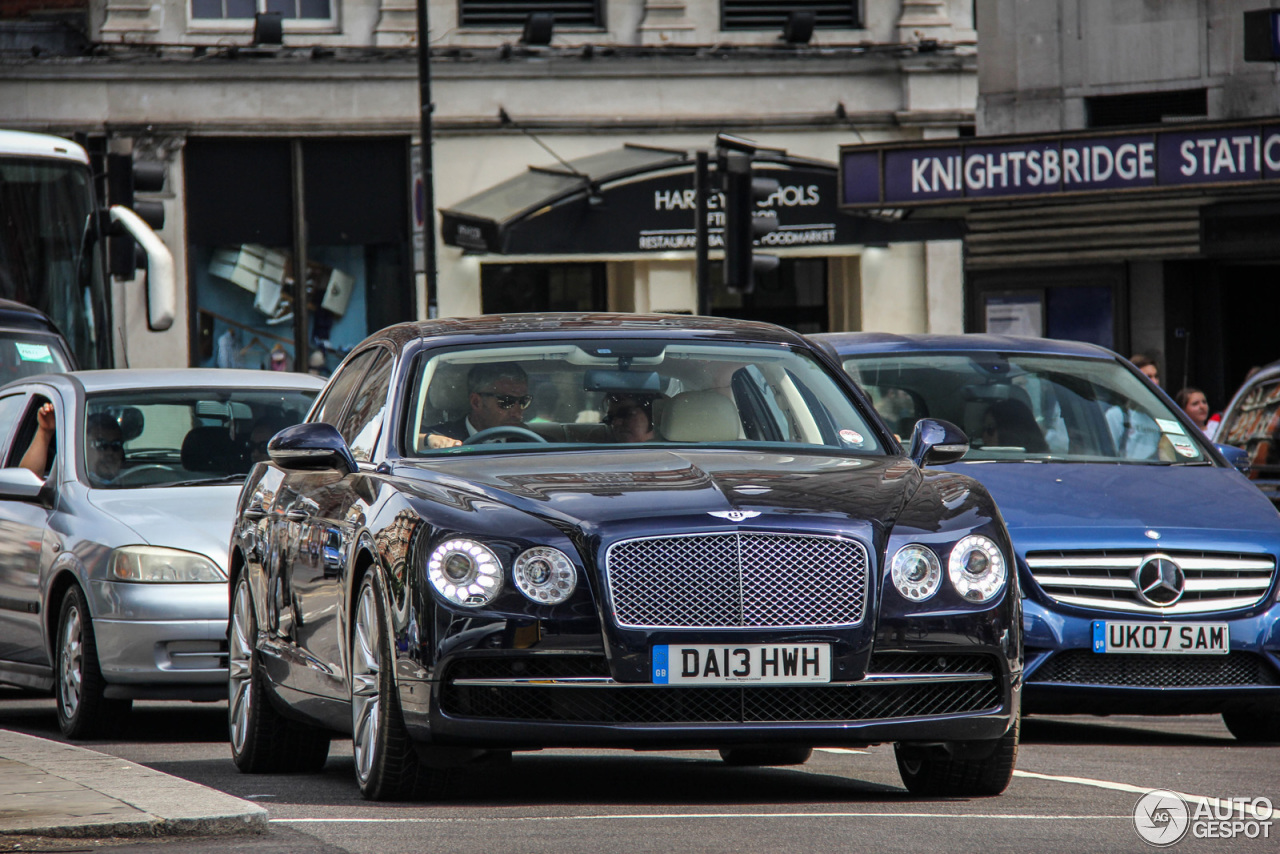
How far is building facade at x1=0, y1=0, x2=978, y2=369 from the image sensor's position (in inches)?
1216

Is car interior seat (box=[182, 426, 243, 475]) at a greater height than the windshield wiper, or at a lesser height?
greater

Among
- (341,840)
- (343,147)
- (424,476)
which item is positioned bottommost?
(341,840)

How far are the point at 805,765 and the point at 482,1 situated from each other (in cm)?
2453

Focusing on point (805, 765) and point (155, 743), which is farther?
point (155, 743)

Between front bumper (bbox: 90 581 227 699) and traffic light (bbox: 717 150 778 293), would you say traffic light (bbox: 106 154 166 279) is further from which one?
front bumper (bbox: 90 581 227 699)

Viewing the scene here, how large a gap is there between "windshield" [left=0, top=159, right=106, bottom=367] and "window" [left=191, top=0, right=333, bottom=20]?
12830mm

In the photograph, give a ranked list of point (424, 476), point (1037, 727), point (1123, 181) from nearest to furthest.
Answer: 1. point (424, 476)
2. point (1037, 727)
3. point (1123, 181)

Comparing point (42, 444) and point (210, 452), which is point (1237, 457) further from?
point (42, 444)

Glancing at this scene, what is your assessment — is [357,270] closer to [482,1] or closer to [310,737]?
[482,1]

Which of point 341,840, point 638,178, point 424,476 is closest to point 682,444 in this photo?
point 424,476

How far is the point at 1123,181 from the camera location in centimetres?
2328

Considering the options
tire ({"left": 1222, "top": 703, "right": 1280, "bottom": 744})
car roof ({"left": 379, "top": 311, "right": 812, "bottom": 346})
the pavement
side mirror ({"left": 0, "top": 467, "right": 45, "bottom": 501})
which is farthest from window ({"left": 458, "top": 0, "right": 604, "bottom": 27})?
the pavement

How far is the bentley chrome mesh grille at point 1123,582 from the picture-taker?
945 cm

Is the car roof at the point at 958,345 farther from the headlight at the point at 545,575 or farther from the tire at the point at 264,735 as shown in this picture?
the headlight at the point at 545,575
